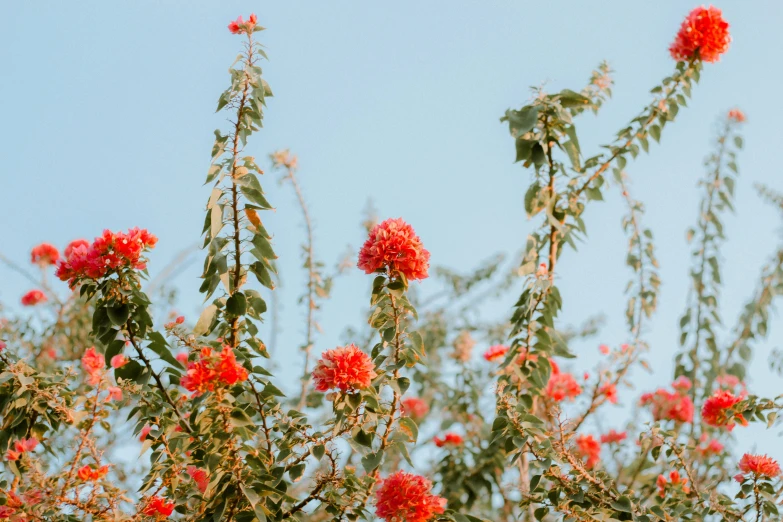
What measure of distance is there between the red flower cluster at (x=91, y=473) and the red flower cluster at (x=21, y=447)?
19cm

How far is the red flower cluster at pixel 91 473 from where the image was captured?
203 centimetres

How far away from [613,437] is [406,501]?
2286mm

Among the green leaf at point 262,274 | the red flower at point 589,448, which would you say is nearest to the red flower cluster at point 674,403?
the red flower at point 589,448

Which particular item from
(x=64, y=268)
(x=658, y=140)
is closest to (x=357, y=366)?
(x=64, y=268)

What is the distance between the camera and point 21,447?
2176 mm

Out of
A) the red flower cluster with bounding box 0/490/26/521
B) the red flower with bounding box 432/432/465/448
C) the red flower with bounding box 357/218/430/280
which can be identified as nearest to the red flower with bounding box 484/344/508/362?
the red flower with bounding box 432/432/465/448

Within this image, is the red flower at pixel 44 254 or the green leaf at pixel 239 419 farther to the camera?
the red flower at pixel 44 254

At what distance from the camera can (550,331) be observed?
2.71 metres

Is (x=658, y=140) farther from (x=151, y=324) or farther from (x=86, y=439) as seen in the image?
(x=86, y=439)

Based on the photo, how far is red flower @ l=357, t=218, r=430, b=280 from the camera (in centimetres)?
205

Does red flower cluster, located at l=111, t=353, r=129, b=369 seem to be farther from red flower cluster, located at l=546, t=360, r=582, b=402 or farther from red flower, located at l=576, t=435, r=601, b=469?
red flower, located at l=576, t=435, r=601, b=469

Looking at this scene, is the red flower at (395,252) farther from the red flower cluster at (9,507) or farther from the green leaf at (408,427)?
the red flower cluster at (9,507)

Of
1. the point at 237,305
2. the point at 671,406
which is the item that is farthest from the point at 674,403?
the point at 237,305

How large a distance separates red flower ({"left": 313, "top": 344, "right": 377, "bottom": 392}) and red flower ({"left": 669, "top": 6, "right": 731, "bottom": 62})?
2025 millimetres
